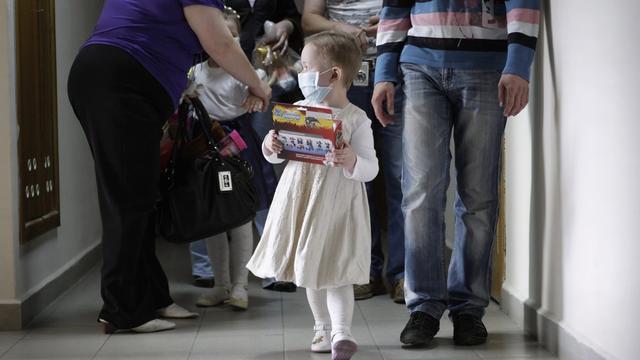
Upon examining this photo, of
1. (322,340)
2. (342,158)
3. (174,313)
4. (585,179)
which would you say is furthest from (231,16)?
(585,179)

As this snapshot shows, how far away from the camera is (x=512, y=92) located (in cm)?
276

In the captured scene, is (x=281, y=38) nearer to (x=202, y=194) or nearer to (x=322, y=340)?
(x=202, y=194)

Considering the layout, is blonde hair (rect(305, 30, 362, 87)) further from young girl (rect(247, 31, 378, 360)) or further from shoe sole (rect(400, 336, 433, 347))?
shoe sole (rect(400, 336, 433, 347))

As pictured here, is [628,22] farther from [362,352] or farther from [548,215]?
[362,352]

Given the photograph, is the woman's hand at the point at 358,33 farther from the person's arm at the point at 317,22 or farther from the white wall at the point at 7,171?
the white wall at the point at 7,171

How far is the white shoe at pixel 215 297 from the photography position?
144 inches

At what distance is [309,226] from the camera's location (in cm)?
Answer: 268

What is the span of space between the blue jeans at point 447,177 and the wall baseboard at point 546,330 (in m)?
0.17

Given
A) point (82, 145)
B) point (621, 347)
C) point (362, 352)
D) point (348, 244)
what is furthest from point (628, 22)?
point (82, 145)

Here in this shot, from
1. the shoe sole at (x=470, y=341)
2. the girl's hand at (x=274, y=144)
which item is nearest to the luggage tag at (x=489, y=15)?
the girl's hand at (x=274, y=144)

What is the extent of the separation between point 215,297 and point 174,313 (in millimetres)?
297

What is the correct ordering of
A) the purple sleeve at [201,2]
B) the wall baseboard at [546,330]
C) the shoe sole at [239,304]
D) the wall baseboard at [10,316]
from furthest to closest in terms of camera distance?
the shoe sole at [239,304]
the wall baseboard at [10,316]
the purple sleeve at [201,2]
the wall baseboard at [546,330]

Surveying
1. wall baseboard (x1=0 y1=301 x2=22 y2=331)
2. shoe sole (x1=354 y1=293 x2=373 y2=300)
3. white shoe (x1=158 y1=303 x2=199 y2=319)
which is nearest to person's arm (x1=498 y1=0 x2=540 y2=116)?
shoe sole (x1=354 y1=293 x2=373 y2=300)

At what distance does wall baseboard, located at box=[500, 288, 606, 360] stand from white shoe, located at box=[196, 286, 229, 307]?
3.39ft
